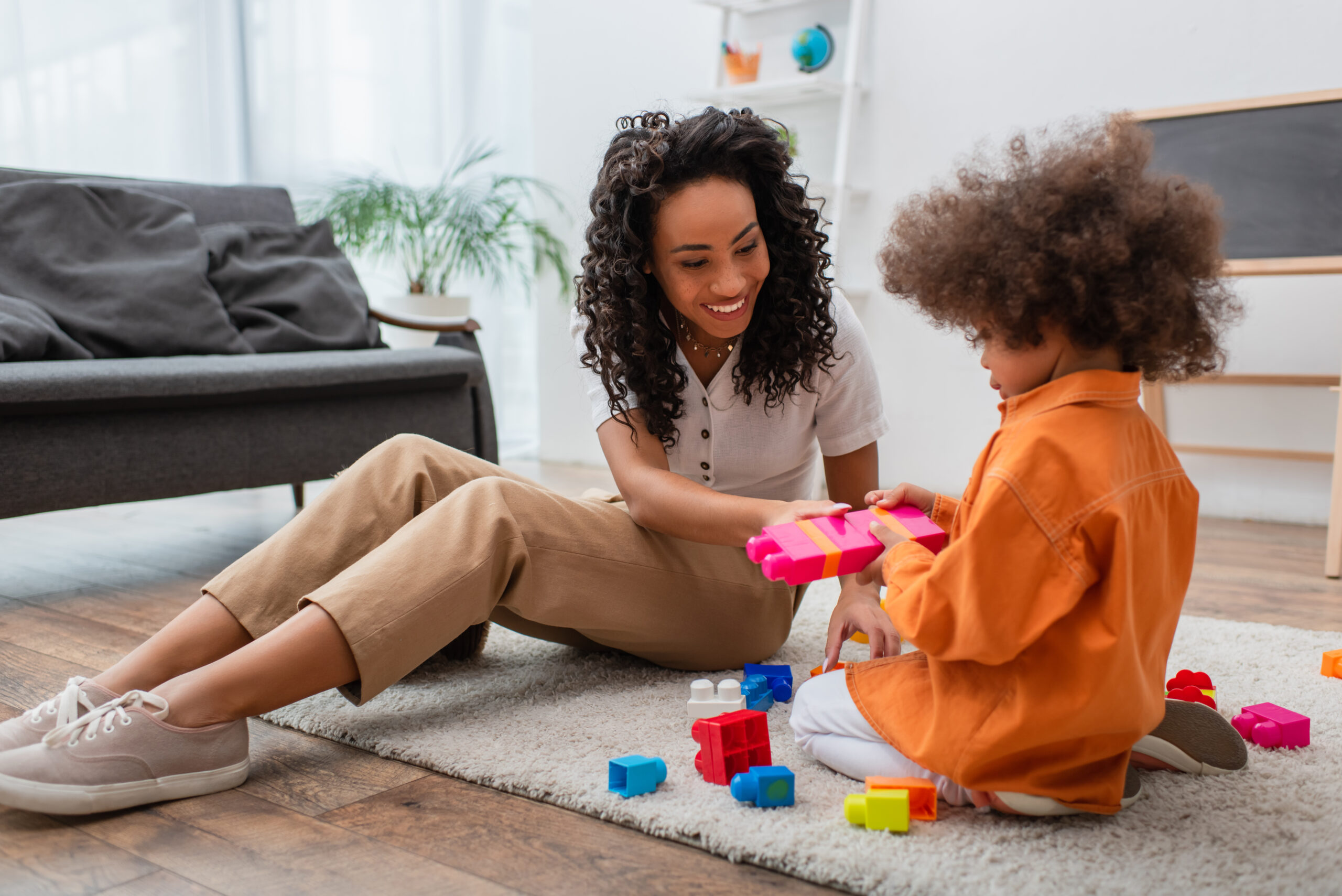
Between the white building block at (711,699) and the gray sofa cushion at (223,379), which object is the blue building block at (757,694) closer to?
the white building block at (711,699)

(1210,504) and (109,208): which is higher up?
(109,208)

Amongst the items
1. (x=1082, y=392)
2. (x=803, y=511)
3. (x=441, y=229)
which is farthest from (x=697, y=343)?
(x=441, y=229)

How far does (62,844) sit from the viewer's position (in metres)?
0.98

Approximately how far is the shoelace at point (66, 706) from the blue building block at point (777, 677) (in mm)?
791

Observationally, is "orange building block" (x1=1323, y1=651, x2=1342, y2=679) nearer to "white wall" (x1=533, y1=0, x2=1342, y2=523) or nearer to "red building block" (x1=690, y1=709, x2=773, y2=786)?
"red building block" (x1=690, y1=709, x2=773, y2=786)

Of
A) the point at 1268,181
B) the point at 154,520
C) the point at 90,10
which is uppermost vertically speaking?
the point at 90,10

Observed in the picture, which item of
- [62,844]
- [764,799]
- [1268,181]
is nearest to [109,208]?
[62,844]

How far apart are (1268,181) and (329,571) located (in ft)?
7.60

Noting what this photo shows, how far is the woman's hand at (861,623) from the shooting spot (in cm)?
128

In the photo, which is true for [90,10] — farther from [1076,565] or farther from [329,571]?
[1076,565]

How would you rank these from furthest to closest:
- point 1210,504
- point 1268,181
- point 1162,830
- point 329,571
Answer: point 1210,504, point 1268,181, point 329,571, point 1162,830

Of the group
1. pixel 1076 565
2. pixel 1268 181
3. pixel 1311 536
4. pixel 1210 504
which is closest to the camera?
pixel 1076 565

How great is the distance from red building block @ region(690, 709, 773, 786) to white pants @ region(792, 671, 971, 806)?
0.17ft

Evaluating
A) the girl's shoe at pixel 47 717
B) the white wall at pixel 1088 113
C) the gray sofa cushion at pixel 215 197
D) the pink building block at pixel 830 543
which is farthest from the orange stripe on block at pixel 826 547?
the gray sofa cushion at pixel 215 197
